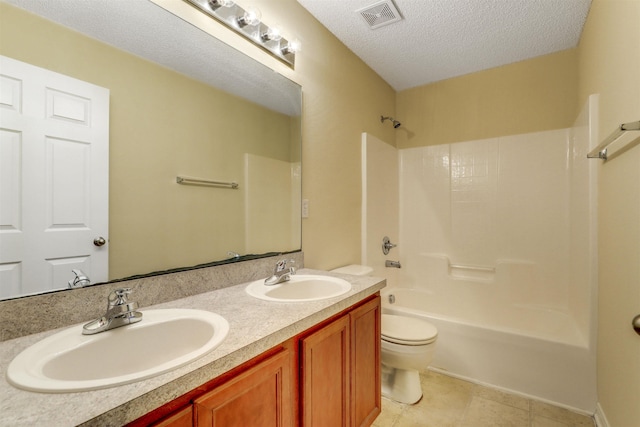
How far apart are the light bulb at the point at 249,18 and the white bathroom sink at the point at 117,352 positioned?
135 centimetres

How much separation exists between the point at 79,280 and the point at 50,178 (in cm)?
32

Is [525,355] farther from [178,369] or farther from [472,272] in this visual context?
[178,369]

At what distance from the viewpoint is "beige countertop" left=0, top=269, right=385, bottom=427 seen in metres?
0.48

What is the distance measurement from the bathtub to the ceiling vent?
82.5 inches

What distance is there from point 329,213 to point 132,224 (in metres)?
1.27

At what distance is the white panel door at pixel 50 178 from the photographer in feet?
2.60

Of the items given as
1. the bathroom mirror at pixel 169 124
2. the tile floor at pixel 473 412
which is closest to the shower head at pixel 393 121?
the bathroom mirror at pixel 169 124

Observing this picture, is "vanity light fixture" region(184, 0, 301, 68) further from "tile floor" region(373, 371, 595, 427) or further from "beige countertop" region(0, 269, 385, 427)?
"tile floor" region(373, 371, 595, 427)

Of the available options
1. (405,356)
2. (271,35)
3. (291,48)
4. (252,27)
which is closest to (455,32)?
(291,48)

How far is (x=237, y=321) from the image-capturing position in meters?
0.89

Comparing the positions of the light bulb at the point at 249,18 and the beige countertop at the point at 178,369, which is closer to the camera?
the beige countertop at the point at 178,369

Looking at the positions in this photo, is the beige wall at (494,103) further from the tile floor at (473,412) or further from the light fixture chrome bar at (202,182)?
the light fixture chrome bar at (202,182)

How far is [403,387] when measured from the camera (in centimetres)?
185

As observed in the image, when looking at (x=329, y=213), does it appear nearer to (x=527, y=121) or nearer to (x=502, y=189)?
(x=502, y=189)
